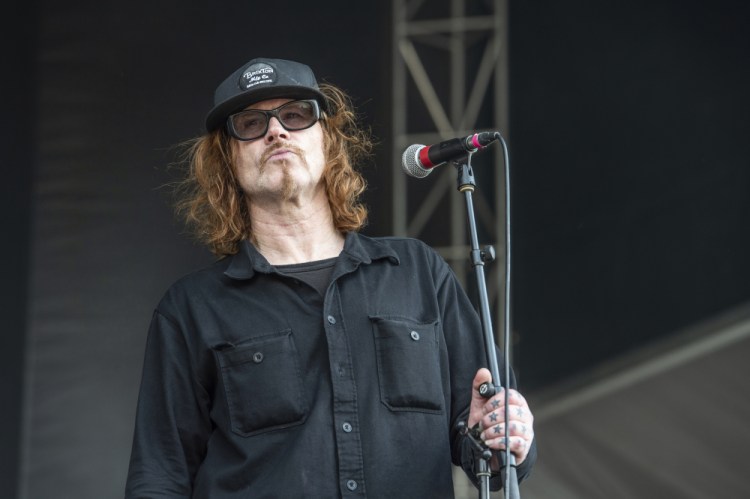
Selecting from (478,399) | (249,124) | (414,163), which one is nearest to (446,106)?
(249,124)

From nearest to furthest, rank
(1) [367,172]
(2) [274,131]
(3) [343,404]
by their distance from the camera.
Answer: (3) [343,404], (2) [274,131], (1) [367,172]

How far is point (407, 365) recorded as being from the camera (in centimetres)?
221

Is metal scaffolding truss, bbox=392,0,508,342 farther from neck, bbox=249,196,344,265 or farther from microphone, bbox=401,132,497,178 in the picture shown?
microphone, bbox=401,132,497,178

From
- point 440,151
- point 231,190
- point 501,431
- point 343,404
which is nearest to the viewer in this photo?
point 501,431

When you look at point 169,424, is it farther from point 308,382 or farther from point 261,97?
point 261,97

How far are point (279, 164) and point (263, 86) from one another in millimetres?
184

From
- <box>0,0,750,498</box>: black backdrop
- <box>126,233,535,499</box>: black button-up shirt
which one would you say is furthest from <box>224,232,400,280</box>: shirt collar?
<box>0,0,750,498</box>: black backdrop

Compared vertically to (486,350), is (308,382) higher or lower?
lower

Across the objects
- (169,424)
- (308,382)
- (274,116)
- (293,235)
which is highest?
(274,116)

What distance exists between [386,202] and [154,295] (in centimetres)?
126

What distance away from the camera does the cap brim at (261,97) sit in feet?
7.80

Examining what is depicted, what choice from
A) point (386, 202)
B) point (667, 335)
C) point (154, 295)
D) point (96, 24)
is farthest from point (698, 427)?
point (96, 24)

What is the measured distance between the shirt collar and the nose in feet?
0.84

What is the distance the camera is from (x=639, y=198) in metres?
4.66
